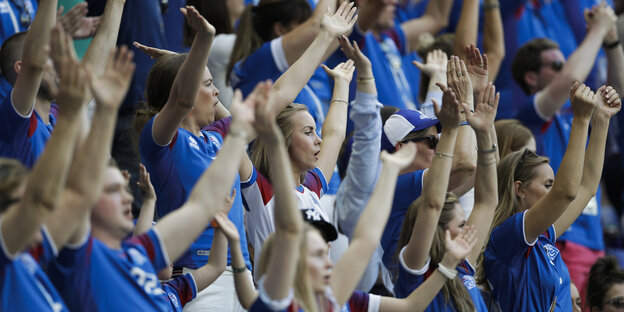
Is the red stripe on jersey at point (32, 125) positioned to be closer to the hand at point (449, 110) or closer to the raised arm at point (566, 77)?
the hand at point (449, 110)

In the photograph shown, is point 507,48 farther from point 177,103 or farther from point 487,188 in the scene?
point 177,103

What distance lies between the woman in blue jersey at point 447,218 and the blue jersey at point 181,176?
0.74m

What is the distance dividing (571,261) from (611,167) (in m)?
3.32

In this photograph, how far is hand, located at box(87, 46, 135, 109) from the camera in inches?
101

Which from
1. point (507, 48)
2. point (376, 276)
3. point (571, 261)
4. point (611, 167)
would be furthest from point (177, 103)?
point (611, 167)

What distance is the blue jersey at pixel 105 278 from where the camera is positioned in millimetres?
2730

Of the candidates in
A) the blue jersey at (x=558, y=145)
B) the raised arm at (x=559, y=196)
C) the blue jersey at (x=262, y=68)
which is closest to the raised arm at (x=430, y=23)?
the blue jersey at (x=558, y=145)

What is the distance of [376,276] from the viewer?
16.4 feet

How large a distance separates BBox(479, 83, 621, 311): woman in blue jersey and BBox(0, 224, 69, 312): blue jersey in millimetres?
2477

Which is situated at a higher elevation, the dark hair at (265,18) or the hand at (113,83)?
the hand at (113,83)

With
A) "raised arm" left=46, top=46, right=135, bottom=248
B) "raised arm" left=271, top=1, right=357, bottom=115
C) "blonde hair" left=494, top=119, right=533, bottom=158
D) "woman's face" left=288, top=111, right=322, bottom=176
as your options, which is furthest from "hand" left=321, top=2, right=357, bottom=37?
"raised arm" left=46, top=46, right=135, bottom=248

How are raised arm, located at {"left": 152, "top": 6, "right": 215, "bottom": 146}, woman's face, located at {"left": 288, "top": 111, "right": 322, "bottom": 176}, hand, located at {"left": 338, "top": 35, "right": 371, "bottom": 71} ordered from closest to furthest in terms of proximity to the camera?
1. raised arm, located at {"left": 152, "top": 6, "right": 215, "bottom": 146}
2. woman's face, located at {"left": 288, "top": 111, "right": 322, "bottom": 176}
3. hand, located at {"left": 338, "top": 35, "right": 371, "bottom": 71}

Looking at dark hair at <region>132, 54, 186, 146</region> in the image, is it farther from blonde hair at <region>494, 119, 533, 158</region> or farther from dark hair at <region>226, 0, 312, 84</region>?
blonde hair at <region>494, 119, 533, 158</region>

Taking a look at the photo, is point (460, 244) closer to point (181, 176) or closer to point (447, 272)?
point (447, 272)
